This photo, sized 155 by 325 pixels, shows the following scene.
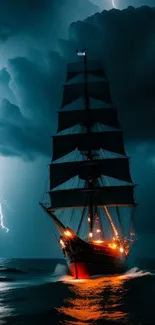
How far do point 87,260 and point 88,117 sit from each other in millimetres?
29557

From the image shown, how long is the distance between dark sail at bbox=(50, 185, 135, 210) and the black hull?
13848 millimetres

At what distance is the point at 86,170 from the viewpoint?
60.3 m

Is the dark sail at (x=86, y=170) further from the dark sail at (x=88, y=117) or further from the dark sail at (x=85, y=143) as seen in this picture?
the dark sail at (x=88, y=117)

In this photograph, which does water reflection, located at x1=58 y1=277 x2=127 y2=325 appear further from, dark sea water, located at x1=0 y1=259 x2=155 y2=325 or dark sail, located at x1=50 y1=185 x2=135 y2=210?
dark sail, located at x1=50 y1=185 x2=135 y2=210

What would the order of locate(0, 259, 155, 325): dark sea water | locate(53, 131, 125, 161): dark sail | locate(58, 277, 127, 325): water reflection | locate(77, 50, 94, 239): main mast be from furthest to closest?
locate(53, 131, 125, 161): dark sail < locate(77, 50, 94, 239): main mast < locate(58, 277, 127, 325): water reflection < locate(0, 259, 155, 325): dark sea water

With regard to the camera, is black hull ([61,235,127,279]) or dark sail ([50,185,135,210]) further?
dark sail ([50,185,135,210])

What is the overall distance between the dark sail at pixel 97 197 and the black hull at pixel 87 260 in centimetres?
1385

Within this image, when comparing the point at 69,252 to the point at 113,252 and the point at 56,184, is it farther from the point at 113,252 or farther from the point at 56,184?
the point at 56,184

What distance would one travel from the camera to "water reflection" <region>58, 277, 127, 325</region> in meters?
21.3

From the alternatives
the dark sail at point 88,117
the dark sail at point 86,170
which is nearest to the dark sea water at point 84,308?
the dark sail at point 86,170

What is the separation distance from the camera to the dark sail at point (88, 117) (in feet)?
211

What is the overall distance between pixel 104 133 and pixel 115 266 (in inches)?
958

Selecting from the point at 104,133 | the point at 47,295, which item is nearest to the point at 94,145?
the point at 104,133

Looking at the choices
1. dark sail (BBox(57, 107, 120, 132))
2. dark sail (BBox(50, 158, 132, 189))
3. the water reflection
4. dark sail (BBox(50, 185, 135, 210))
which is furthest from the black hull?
dark sail (BBox(57, 107, 120, 132))
